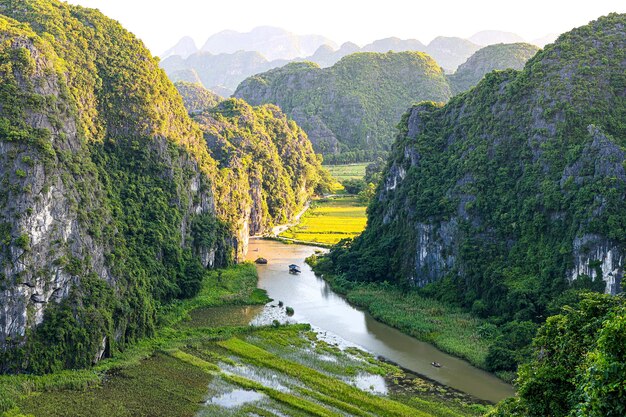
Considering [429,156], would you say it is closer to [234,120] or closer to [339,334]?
[339,334]

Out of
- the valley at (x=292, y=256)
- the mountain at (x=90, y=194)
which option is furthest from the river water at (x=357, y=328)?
the mountain at (x=90, y=194)

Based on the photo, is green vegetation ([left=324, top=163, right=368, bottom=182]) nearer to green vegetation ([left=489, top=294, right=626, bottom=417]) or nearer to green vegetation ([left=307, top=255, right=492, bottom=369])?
green vegetation ([left=307, top=255, right=492, bottom=369])

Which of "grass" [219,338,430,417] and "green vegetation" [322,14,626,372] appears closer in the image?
"grass" [219,338,430,417]

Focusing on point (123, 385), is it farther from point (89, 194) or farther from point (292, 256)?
point (292, 256)

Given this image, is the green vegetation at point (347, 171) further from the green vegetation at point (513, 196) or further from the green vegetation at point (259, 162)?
the green vegetation at point (513, 196)

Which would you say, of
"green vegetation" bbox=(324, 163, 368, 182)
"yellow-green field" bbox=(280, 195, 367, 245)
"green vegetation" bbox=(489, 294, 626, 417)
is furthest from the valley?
"green vegetation" bbox=(324, 163, 368, 182)
